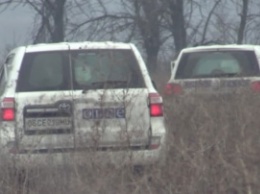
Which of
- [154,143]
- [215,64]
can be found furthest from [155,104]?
[215,64]

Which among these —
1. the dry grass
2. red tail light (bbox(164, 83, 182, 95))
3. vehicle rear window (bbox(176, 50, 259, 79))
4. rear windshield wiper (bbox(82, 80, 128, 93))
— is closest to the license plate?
rear windshield wiper (bbox(82, 80, 128, 93))

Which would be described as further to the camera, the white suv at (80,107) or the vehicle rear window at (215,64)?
the vehicle rear window at (215,64)

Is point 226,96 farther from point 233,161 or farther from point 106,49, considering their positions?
point 233,161

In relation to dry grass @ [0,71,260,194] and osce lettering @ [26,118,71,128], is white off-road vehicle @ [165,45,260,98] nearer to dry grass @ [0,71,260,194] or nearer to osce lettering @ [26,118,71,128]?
osce lettering @ [26,118,71,128]

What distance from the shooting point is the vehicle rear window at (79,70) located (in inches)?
378

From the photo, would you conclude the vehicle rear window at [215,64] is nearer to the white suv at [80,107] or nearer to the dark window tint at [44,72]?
the white suv at [80,107]

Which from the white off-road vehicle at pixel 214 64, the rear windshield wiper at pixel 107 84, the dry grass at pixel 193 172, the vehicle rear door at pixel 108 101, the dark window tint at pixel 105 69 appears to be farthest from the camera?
the white off-road vehicle at pixel 214 64

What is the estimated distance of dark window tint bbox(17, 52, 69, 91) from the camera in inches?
379

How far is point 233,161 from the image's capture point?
26.6 ft

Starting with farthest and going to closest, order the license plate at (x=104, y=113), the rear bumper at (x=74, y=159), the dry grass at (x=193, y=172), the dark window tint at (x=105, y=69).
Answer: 1. the dark window tint at (x=105, y=69)
2. the license plate at (x=104, y=113)
3. the rear bumper at (x=74, y=159)
4. the dry grass at (x=193, y=172)

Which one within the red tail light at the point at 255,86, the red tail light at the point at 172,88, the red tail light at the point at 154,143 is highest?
the red tail light at the point at 154,143

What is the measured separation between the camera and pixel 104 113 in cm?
917

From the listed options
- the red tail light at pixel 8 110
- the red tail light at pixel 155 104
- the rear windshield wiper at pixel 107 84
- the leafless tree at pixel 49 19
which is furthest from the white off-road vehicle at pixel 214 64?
the leafless tree at pixel 49 19

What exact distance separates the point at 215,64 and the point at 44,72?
4.93 meters
